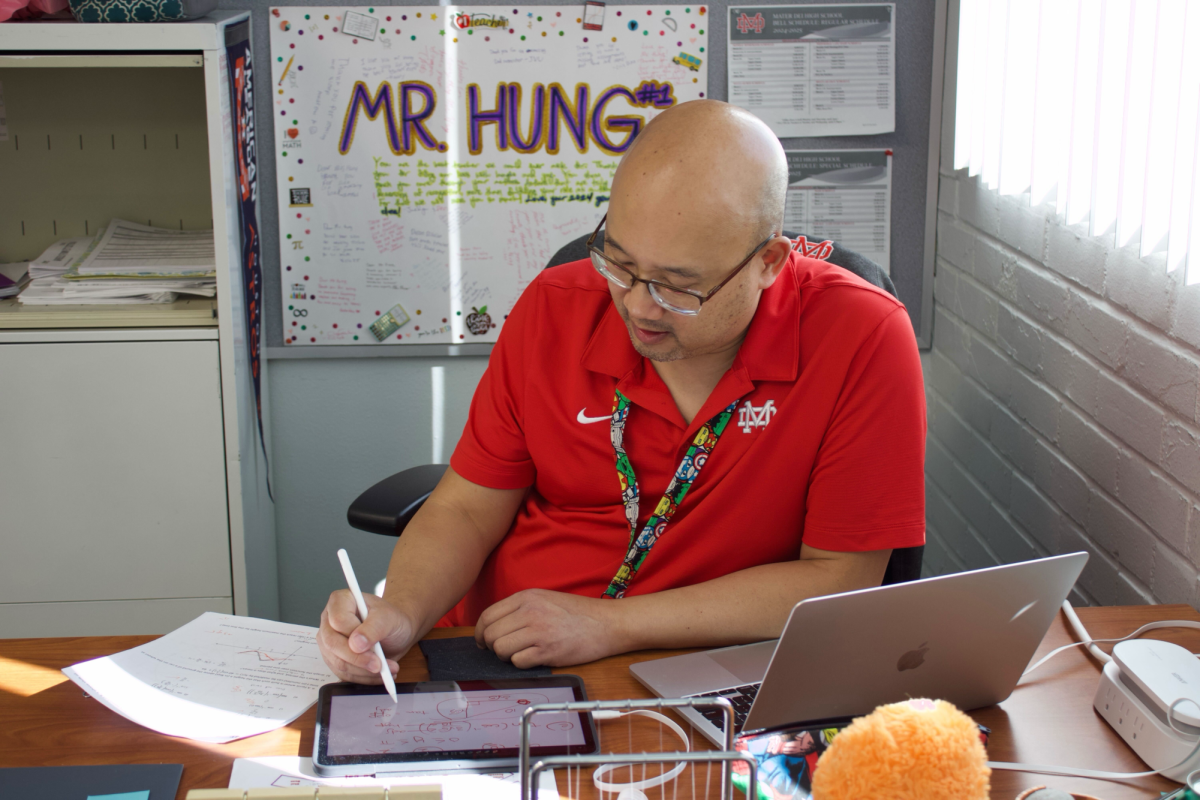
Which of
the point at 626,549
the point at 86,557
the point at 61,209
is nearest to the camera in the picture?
the point at 626,549

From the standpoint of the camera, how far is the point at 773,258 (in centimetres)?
118

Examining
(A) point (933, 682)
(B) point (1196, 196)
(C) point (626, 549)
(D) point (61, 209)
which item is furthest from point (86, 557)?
(B) point (1196, 196)

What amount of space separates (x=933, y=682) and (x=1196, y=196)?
0.72 m

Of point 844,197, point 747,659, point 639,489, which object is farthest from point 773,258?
point 844,197

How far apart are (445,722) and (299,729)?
136 millimetres

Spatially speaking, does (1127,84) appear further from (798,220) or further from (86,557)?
(86,557)

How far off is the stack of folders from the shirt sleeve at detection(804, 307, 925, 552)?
1250 millimetres

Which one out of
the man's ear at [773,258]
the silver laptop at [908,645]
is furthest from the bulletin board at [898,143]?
the silver laptop at [908,645]

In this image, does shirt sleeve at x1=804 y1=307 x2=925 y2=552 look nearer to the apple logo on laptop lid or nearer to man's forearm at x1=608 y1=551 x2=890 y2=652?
man's forearm at x1=608 y1=551 x2=890 y2=652

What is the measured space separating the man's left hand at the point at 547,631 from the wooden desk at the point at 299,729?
0.07ft

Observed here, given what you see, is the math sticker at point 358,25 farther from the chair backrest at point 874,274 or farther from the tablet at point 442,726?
the tablet at point 442,726

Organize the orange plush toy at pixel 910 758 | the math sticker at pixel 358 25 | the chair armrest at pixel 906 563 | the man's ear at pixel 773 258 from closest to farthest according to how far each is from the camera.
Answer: the orange plush toy at pixel 910 758, the man's ear at pixel 773 258, the chair armrest at pixel 906 563, the math sticker at pixel 358 25

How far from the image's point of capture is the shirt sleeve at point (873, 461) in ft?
3.82

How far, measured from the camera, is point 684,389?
127 cm
